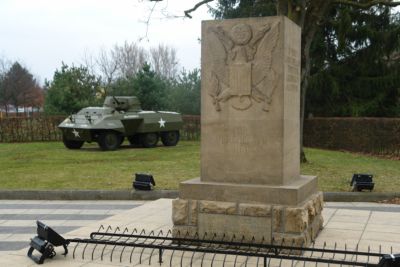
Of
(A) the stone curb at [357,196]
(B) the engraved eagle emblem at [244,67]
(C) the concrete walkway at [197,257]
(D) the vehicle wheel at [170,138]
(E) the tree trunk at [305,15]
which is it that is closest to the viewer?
(C) the concrete walkway at [197,257]

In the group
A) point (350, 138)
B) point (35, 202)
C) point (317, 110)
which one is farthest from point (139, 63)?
point (35, 202)

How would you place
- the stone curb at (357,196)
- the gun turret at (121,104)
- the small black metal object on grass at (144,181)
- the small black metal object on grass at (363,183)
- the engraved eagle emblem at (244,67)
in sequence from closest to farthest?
1. the engraved eagle emblem at (244,67)
2. the stone curb at (357,196)
3. the small black metal object on grass at (363,183)
4. the small black metal object on grass at (144,181)
5. the gun turret at (121,104)

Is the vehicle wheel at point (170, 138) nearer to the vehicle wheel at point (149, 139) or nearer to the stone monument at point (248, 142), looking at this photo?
the vehicle wheel at point (149, 139)

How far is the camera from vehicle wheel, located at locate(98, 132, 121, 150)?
2009 centimetres

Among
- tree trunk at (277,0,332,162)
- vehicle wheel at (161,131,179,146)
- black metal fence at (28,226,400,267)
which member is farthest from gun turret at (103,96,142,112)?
black metal fence at (28,226,400,267)

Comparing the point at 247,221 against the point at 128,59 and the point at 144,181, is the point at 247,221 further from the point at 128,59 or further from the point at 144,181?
the point at 128,59

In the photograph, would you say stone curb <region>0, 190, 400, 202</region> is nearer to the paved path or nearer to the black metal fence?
the paved path

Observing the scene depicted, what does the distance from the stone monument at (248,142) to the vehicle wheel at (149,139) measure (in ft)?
52.1

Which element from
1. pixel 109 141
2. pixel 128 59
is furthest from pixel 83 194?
pixel 128 59

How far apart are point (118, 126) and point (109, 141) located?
0.66 m

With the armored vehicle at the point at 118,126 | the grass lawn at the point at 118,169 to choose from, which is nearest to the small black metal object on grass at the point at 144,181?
the grass lawn at the point at 118,169

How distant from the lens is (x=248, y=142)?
597 centimetres

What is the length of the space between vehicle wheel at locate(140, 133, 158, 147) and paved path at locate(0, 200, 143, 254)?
1155cm

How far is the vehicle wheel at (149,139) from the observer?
2200 cm
